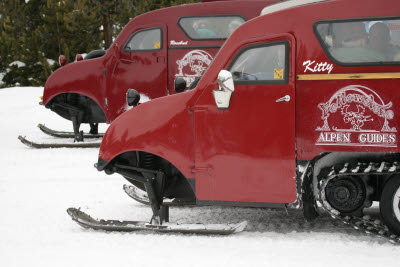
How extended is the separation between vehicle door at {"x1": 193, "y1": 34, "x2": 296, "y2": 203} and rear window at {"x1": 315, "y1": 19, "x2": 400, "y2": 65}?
37 centimetres

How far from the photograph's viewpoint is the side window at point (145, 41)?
11805mm

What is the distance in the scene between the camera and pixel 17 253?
575 cm

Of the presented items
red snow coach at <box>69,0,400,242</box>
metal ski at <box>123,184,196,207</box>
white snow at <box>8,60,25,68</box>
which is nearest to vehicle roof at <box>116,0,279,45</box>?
metal ski at <box>123,184,196,207</box>

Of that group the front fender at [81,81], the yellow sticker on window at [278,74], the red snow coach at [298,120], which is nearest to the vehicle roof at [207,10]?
the front fender at [81,81]

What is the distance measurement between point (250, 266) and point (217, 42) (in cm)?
690

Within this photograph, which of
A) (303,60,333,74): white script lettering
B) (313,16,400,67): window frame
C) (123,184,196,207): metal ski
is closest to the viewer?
(313,16,400,67): window frame

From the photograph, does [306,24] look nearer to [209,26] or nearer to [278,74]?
[278,74]

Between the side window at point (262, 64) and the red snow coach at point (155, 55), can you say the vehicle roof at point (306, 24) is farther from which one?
the red snow coach at point (155, 55)

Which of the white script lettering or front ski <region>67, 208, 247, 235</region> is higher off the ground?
the white script lettering

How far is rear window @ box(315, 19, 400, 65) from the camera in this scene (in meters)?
5.57

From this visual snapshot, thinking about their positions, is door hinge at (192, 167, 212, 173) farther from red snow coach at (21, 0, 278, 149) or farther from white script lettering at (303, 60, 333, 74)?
red snow coach at (21, 0, 278, 149)

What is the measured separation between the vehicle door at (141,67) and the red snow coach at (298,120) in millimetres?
5558

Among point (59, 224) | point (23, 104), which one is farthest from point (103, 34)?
point (59, 224)

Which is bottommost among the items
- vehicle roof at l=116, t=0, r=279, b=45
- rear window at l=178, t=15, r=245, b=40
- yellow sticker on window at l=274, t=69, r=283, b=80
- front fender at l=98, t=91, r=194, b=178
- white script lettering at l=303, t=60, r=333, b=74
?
front fender at l=98, t=91, r=194, b=178
